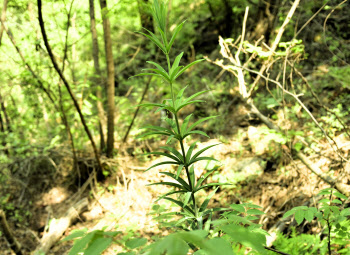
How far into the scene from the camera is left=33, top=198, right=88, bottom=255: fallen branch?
3.46m

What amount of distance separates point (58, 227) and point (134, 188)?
129 centimetres

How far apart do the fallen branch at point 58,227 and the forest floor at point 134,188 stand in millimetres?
108

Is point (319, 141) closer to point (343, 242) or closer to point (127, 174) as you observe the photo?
point (343, 242)

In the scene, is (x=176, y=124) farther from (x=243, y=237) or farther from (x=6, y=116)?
(x=6, y=116)

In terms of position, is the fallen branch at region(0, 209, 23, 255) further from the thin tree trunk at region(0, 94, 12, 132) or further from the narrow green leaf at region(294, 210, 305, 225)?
the narrow green leaf at region(294, 210, 305, 225)

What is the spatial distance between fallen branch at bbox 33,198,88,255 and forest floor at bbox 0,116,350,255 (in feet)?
0.35

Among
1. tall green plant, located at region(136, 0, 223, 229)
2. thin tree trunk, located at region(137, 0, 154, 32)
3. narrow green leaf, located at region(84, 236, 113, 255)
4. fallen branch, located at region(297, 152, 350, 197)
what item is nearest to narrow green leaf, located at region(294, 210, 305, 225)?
tall green plant, located at region(136, 0, 223, 229)

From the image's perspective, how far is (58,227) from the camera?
3.71 m

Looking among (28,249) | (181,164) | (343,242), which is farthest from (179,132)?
(28,249)

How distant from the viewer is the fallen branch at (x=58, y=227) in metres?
3.46

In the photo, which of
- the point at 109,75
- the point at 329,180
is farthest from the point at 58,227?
the point at 329,180

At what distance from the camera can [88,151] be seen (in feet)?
15.6

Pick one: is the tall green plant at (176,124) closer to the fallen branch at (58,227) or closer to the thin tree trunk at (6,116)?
the fallen branch at (58,227)

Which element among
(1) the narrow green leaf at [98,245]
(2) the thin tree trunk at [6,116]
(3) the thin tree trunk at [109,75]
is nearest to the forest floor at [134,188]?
(3) the thin tree trunk at [109,75]
